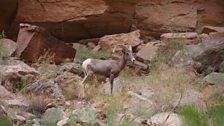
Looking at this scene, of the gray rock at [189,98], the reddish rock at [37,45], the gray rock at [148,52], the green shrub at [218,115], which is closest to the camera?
the green shrub at [218,115]

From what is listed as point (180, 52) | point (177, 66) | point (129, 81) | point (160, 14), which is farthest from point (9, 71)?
point (160, 14)

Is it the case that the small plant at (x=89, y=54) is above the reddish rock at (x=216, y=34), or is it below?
below

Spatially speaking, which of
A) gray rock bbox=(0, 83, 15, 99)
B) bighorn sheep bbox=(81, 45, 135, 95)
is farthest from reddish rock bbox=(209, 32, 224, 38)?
gray rock bbox=(0, 83, 15, 99)

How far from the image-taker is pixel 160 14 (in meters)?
16.6

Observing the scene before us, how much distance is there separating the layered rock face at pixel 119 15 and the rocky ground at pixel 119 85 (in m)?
0.96

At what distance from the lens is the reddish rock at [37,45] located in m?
13.3

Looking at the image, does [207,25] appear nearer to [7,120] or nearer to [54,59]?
[54,59]

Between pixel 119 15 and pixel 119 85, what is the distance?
6.71 meters

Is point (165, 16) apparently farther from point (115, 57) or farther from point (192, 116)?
point (192, 116)

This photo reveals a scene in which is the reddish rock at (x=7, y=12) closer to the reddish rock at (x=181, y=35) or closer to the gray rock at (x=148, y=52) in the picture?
the gray rock at (x=148, y=52)

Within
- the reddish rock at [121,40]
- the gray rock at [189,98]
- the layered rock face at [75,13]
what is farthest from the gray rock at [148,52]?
the gray rock at [189,98]

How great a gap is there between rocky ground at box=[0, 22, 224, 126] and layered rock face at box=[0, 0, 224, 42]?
958 mm

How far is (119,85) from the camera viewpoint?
10164mm

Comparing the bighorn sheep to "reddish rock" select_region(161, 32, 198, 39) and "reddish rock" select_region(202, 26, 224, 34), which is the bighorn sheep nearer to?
"reddish rock" select_region(161, 32, 198, 39)
